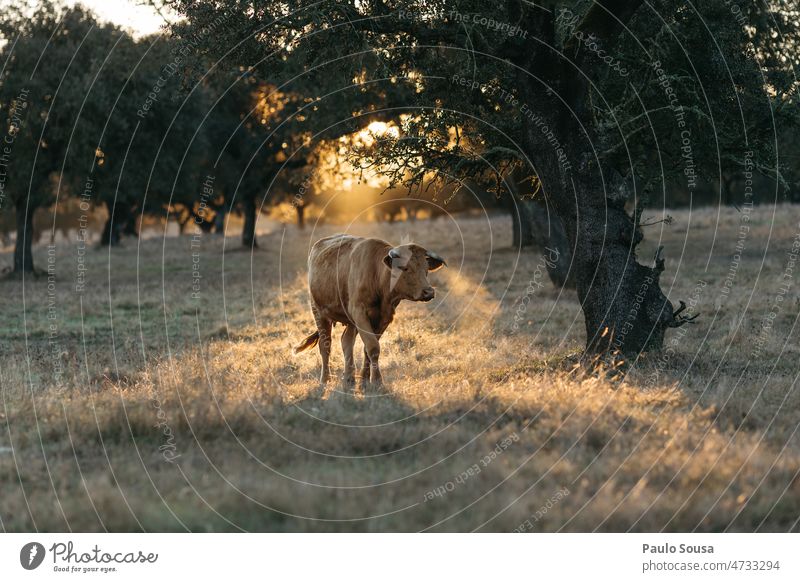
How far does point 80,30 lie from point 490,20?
31.2 m

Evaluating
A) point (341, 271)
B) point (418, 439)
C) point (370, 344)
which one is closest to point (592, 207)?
point (341, 271)

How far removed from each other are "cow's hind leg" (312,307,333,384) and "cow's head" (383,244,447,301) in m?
2.33

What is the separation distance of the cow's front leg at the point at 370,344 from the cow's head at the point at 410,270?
925mm

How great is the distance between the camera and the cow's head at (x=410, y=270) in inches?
467

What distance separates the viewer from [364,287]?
12.8 metres

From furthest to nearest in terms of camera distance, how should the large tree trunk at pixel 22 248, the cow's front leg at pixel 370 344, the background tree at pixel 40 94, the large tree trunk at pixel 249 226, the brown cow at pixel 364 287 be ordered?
the large tree trunk at pixel 249 226
the large tree trunk at pixel 22 248
the background tree at pixel 40 94
the cow's front leg at pixel 370 344
the brown cow at pixel 364 287

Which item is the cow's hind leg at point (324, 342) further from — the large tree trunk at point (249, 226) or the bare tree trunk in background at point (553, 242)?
the large tree trunk at point (249, 226)

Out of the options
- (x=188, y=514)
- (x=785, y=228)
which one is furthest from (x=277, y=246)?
(x=188, y=514)

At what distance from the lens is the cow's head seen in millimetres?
11867

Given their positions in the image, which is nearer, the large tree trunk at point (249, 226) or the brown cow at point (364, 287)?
the brown cow at point (364, 287)

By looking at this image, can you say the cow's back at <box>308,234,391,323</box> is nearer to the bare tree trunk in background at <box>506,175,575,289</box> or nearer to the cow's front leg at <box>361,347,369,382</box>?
the cow's front leg at <box>361,347,369,382</box>

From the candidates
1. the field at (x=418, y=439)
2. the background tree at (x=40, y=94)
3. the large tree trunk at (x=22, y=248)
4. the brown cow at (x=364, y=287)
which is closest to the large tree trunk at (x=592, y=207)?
the field at (x=418, y=439)

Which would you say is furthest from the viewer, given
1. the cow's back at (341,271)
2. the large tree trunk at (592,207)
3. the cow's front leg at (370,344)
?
the large tree trunk at (592,207)

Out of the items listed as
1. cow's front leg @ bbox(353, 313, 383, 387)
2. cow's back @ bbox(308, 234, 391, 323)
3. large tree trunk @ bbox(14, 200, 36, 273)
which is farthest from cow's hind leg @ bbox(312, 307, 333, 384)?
large tree trunk @ bbox(14, 200, 36, 273)
